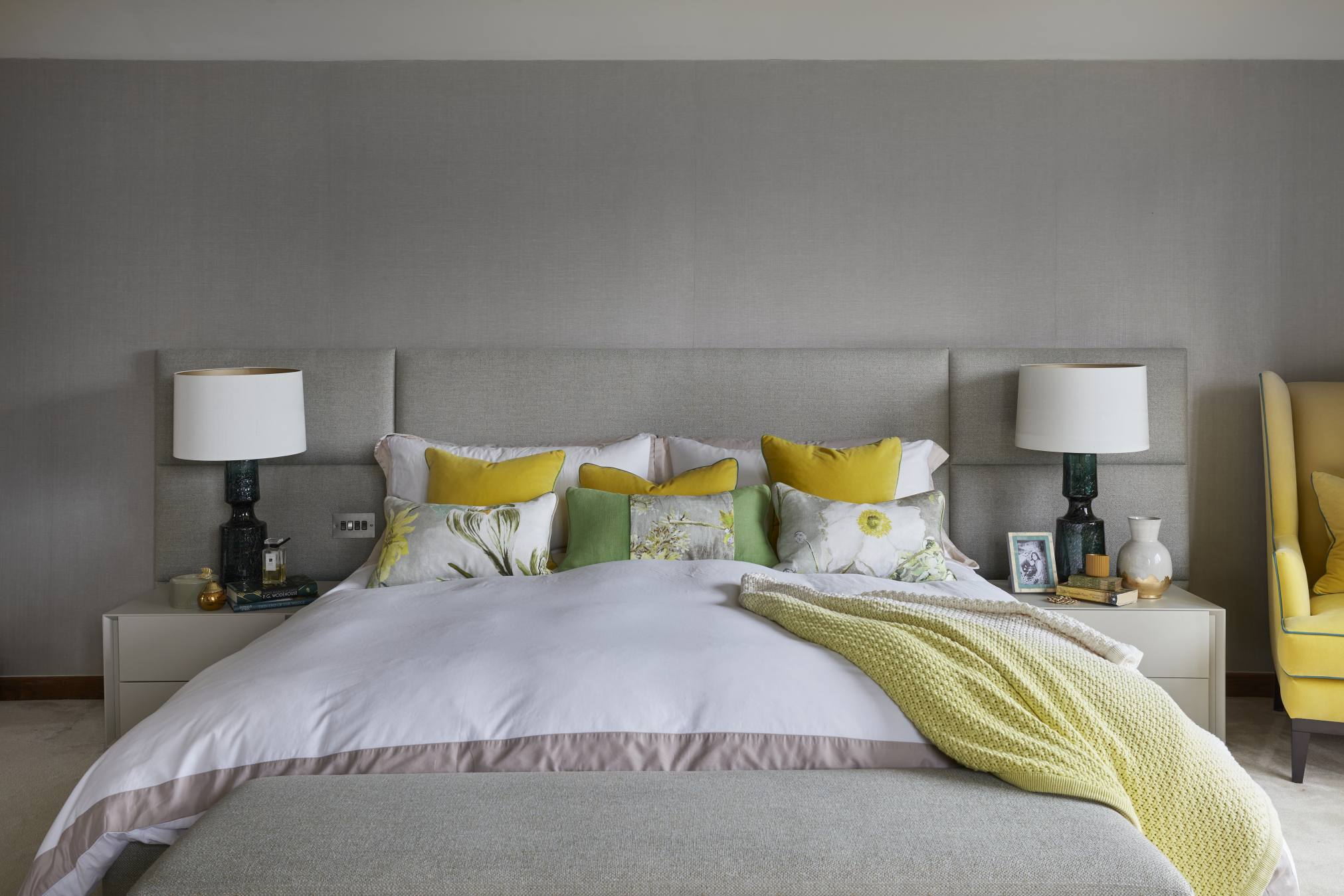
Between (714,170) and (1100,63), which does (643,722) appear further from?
(1100,63)

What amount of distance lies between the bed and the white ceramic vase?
381mm

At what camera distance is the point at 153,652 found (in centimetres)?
305

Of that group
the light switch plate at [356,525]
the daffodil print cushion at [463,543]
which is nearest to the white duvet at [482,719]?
the daffodil print cushion at [463,543]

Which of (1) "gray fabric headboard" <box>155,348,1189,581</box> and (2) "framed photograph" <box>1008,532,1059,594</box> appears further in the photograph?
(1) "gray fabric headboard" <box>155,348,1189,581</box>

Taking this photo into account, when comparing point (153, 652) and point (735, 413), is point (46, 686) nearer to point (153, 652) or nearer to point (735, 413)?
point (153, 652)

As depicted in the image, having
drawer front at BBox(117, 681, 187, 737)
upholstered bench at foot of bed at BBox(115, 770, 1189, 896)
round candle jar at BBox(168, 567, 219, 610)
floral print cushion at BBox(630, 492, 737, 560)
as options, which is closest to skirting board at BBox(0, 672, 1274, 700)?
drawer front at BBox(117, 681, 187, 737)

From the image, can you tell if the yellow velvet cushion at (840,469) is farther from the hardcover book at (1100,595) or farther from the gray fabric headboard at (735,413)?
the hardcover book at (1100,595)

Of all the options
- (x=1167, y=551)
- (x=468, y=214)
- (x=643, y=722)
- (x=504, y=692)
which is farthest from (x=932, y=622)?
(x=468, y=214)

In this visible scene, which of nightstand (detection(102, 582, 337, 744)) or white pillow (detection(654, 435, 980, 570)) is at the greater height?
white pillow (detection(654, 435, 980, 570))

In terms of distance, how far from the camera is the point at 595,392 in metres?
3.53

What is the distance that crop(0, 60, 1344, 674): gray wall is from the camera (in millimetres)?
3541

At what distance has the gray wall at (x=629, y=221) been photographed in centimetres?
354

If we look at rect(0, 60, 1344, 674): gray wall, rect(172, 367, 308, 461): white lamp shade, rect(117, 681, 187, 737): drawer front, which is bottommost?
rect(117, 681, 187, 737): drawer front

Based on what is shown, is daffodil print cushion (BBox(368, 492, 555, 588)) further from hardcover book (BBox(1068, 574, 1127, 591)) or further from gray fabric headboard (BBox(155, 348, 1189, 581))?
hardcover book (BBox(1068, 574, 1127, 591))
